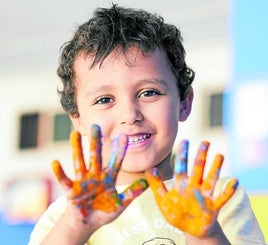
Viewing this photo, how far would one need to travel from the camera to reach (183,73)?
5.44ft

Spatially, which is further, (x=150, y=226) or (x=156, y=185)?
(x=150, y=226)

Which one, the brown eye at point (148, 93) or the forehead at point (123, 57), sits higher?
the forehead at point (123, 57)

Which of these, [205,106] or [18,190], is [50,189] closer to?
[18,190]

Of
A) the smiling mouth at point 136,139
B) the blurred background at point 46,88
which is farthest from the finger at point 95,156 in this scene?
the blurred background at point 46,88

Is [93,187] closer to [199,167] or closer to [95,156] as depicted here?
[95,156]

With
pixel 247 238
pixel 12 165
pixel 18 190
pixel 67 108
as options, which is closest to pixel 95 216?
pixel 247 238

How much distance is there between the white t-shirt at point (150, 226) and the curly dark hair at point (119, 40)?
0.26m

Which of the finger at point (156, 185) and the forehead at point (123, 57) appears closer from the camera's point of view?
the finger at point (156, 185)

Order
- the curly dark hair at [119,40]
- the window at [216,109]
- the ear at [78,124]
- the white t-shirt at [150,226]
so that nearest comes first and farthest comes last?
the white t-shirt at [150,226], the curly dark hair at [119,40], the ear at [78,124], the window at [216,109]

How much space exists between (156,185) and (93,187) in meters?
0.10

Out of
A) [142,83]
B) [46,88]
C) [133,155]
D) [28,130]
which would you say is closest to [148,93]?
[142,83]

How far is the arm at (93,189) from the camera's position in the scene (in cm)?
120

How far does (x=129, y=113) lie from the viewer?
141 centimetres

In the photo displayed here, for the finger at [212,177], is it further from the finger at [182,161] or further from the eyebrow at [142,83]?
the eyebrow at [142,83]
